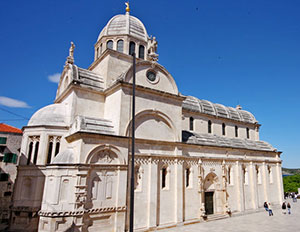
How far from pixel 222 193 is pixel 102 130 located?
1406 cm

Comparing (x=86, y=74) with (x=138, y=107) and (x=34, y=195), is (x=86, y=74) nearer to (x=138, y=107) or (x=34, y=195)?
(x=138, y=107)

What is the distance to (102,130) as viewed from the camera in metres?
14.6

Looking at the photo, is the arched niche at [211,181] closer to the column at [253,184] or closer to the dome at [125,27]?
the column at [253,184]

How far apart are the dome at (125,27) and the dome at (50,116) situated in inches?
381

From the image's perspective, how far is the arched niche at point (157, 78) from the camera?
680 inches

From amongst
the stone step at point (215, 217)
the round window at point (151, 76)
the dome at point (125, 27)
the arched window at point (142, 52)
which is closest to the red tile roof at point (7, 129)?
the dome at point (125, 27)

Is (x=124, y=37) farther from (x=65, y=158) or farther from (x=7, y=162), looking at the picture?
(x=7, y=162)

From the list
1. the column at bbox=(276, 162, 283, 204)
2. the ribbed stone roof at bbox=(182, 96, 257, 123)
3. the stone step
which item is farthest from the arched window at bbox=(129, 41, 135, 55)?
the column at bbox=(276, 162, 283, 204)

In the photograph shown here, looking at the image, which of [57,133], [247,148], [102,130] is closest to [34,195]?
[57,133]

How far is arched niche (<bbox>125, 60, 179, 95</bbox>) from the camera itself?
56.7 ft

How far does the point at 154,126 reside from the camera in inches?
683

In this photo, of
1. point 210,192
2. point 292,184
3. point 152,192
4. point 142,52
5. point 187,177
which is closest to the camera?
point 152,192

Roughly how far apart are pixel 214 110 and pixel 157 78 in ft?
41.7

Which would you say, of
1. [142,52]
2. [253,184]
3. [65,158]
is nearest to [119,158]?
[65,158]
